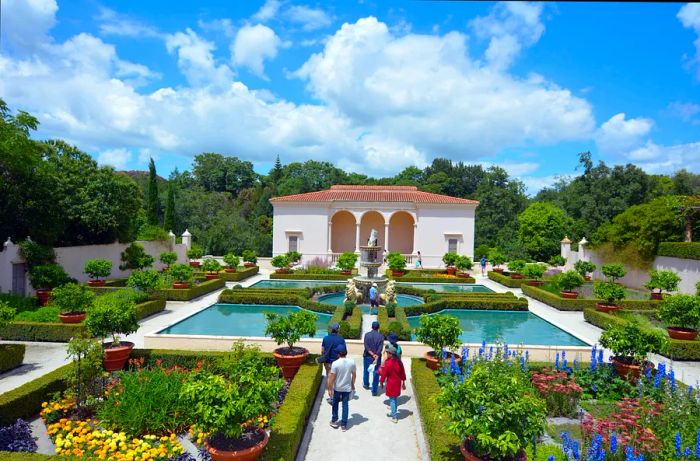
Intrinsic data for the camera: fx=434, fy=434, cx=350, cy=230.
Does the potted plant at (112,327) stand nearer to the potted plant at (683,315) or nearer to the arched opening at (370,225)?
the potted plant at (683,315)

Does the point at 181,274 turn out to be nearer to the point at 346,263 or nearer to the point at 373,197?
the point at 346,263

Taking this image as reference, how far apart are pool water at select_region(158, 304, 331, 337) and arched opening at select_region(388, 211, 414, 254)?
22.0 metres

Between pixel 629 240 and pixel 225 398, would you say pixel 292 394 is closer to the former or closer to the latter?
pixel 225 398

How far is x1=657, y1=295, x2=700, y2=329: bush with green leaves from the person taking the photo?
477 inches

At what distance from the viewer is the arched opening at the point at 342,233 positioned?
3962 centimetres

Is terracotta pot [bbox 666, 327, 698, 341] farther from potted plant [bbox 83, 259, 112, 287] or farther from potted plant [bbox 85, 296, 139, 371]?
potted plant [bbox 83, 259, 112, 287]

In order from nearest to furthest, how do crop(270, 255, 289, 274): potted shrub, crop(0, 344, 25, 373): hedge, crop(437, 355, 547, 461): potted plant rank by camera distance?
crop(437, 355, 547, 461): potted plant, crop(0, 344, 25, 373): hedge, crop(270, 255, 289, 274): potted shrub

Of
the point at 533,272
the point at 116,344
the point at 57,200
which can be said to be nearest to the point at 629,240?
the point at 533,272

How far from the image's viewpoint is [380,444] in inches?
262

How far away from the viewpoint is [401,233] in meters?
39.6

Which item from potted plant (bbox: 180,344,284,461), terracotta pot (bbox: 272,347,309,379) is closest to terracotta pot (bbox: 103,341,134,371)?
terracotta pot (bbox: 272,347,309,379)

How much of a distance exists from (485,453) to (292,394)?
3514 mm

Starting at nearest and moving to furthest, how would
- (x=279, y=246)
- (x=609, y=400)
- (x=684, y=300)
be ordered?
(x=609, y=400), (x=684, y=300), (x=279, y=246)

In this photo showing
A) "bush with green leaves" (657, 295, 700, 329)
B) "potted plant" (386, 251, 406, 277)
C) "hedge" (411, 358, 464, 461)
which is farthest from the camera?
"potted plant" (386, 251, 406, 277)
